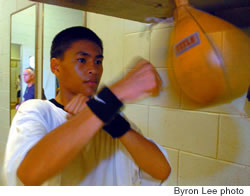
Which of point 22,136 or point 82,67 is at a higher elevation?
point 82,67

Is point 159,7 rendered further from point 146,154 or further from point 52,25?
point 52,25

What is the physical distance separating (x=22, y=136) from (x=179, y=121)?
36cm

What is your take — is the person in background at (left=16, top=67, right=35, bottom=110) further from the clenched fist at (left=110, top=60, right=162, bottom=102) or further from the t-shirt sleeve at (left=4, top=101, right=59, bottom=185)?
the clenched fist at (left=110, top=60, right=162, bottom=102)

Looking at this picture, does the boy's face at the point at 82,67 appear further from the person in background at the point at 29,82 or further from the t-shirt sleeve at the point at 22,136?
the person in background at the point at 29,82

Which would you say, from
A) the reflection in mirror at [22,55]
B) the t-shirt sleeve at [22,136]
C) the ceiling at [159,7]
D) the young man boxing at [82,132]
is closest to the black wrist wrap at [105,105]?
the young man boxing at [82,132]

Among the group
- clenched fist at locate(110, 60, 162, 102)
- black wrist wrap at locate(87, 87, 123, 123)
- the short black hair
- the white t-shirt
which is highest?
the short black hair

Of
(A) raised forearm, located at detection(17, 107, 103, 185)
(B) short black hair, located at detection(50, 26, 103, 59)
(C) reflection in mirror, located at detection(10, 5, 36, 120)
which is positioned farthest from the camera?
(C) reflection in mirror, located at detection(10, 5, 36, 120)

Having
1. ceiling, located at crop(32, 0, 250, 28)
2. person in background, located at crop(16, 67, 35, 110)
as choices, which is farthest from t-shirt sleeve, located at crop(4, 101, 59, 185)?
person in background, located at crop(16, 67, 35, 110)

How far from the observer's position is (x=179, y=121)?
0.54 meters

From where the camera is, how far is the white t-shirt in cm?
33

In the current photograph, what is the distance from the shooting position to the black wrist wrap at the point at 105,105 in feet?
0.95

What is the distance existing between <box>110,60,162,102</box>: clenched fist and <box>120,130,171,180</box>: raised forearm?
0.26ft

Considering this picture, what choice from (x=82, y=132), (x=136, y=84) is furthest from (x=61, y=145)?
(x=136, y=84)

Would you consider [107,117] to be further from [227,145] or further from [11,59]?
[11,59]
